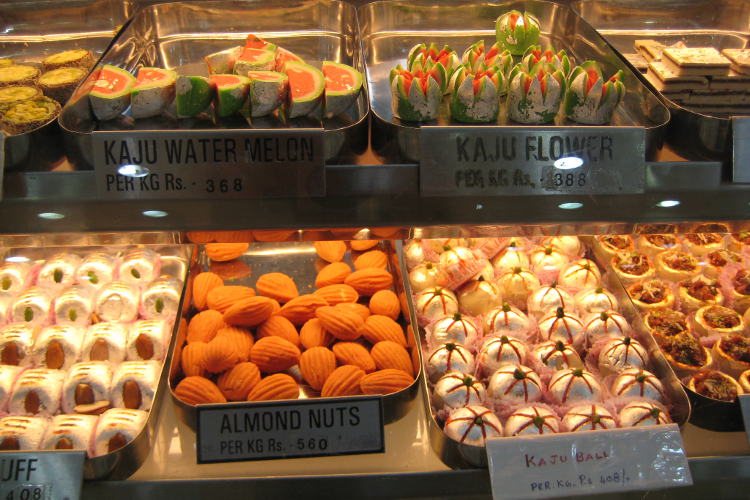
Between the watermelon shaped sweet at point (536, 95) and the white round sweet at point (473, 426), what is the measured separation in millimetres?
540

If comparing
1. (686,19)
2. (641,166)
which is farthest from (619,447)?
(686,19)

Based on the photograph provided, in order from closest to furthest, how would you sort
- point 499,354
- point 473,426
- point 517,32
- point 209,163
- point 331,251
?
point 209,163
point 473,426
point 499,354
point 517,32
point 331,251

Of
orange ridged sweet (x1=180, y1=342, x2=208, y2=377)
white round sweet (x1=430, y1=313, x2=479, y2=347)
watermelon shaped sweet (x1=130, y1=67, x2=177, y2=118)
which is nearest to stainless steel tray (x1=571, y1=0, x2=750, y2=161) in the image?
white round sweet (x1=430, y1=313, x2=479, y2=347)

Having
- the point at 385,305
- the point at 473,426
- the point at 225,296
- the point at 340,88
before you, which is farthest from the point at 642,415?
the point at 225,296

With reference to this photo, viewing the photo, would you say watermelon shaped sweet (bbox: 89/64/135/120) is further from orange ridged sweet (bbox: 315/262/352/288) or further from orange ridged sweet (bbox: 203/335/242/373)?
orange ridged sweet (bbox: 315/262/352/288)

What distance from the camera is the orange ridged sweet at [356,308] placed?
1558 millimetres

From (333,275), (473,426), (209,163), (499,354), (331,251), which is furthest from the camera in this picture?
(331,251)

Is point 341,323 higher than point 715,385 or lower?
higher

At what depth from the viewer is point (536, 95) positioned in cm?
117

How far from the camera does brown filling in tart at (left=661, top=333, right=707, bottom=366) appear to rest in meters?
1.49

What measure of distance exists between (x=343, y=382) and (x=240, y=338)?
0.90ft

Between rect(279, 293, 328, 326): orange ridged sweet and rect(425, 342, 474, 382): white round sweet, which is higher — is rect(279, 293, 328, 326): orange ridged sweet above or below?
above

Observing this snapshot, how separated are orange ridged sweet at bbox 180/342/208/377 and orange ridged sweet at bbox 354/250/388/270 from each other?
461 millimetres

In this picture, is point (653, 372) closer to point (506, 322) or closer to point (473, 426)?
point (506, 322)
